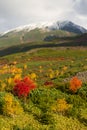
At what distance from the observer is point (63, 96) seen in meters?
69.1

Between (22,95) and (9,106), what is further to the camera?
(22,95)

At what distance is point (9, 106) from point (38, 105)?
10097 mm

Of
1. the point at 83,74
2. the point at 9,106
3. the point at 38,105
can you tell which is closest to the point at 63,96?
the point at 38,105

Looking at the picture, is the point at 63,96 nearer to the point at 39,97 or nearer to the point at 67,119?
the point at 39,97

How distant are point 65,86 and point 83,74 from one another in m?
30.9

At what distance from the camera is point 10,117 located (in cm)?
5338

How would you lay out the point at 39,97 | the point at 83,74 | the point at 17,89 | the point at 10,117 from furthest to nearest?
the point at 83,74 < the point at 17,89 < the point at 39,97 < the point at 10,117

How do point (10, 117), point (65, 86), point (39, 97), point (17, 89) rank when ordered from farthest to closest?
point (65, 86), point (17, 89), point (39, 97), point (10, 117)

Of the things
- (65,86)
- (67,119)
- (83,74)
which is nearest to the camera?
(67,119)

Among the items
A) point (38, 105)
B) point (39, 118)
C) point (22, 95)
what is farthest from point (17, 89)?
point (39, 118)

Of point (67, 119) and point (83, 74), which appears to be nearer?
point (67, 119)

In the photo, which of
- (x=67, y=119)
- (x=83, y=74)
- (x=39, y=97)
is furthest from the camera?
(x=83, y=74)

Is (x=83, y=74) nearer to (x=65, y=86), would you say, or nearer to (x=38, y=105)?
(x=65, y=86)

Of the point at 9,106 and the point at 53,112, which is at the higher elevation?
the point at 9,106
